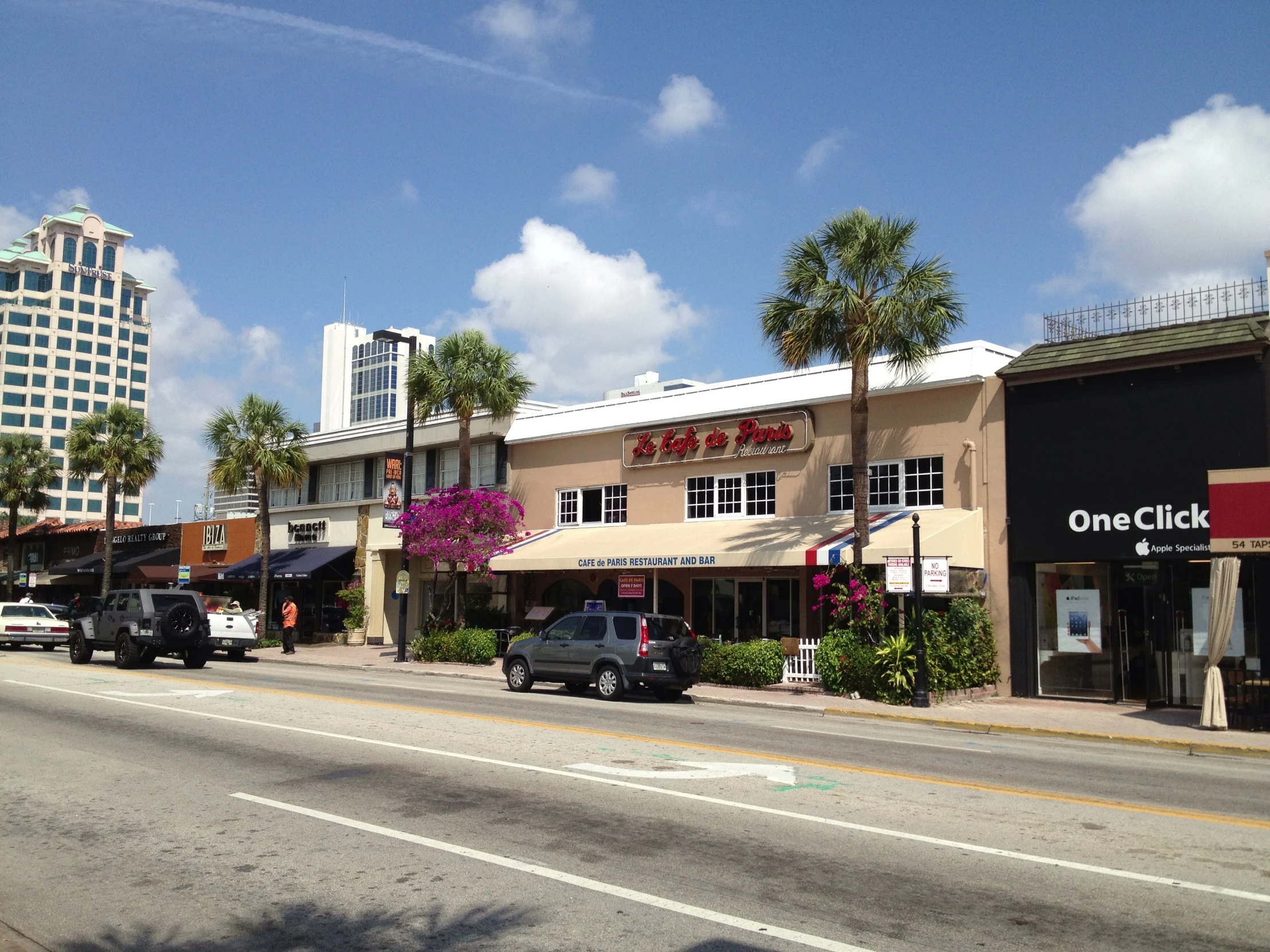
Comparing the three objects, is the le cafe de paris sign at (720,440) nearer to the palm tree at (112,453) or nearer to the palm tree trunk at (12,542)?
the palm tree at (112,453)

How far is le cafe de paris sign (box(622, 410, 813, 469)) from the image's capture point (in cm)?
2578

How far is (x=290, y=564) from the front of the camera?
38.6m

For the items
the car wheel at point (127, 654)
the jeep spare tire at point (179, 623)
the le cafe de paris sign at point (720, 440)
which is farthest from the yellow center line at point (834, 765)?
the le cafe de paris sign at point (720, 440)

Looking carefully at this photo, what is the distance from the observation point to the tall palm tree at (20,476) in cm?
5312

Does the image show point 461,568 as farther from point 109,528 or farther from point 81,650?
point 109,528

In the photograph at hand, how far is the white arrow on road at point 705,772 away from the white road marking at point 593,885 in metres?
2.98

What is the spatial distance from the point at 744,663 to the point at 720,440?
6553 millimetres

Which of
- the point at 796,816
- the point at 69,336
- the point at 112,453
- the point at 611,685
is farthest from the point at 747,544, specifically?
the point at 69,336

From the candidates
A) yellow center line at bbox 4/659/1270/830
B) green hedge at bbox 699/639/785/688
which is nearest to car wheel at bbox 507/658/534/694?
green hedge at bbox 699/639/785/688

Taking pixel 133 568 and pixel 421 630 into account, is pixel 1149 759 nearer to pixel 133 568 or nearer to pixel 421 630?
pixel 421 630

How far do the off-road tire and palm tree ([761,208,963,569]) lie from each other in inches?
697

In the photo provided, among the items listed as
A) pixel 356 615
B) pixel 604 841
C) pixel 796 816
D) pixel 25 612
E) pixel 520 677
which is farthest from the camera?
pixel 356 615

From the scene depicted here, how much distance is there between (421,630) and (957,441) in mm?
16544

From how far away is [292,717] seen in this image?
14867 mm
